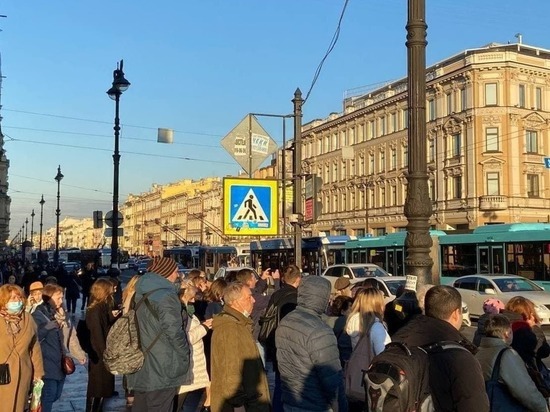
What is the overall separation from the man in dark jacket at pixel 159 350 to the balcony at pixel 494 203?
156 ft

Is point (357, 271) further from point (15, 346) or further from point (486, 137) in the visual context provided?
point (486, 137)

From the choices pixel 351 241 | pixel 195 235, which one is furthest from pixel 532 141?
pixel 195 235

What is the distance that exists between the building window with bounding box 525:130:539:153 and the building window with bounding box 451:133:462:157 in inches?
195

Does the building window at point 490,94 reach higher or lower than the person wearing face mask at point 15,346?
higher

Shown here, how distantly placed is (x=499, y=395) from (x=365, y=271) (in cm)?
2228

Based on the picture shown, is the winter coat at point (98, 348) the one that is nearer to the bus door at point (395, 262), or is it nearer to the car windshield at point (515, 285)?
the car windshield at point (515, 285)

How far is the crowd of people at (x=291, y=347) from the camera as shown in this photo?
163 inches

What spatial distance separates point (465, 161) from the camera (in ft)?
172

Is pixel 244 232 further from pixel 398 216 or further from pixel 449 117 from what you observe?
pixel 398 216

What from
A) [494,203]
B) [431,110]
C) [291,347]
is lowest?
[291,347]

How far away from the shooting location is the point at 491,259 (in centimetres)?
2636

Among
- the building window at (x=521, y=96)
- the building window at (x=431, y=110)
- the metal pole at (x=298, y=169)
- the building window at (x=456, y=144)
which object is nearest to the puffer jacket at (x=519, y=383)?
the metal pole at (x=298, y=169)

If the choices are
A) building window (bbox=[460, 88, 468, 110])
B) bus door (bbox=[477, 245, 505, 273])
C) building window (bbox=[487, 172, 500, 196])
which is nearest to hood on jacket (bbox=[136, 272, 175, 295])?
bus door (bbox=[477, 245, 505, 273])

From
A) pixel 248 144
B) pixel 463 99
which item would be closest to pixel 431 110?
pixel 463 99
